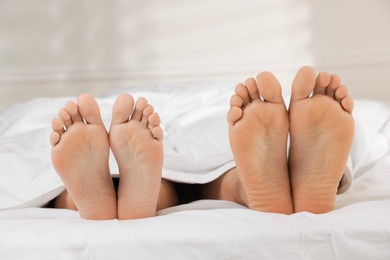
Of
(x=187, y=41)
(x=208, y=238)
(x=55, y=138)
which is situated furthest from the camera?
(x=187, y=41)

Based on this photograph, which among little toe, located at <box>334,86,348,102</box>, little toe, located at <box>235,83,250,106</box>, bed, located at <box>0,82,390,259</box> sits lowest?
bed, located at <box>0,82,390,259</box>

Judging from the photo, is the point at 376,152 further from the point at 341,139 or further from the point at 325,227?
the point at 325,227

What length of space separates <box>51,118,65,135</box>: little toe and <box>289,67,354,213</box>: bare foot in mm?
345

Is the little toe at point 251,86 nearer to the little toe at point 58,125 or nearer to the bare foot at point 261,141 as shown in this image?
the bare foot at point 261,141

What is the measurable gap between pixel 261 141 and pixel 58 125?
30cm

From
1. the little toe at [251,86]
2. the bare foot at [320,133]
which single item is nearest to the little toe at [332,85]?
the bare foot at [320,133]

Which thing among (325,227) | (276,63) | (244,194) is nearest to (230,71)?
(276,63)

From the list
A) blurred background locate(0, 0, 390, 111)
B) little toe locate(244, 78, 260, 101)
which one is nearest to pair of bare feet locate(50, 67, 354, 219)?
little toe locate(244, 78, 260, 101)

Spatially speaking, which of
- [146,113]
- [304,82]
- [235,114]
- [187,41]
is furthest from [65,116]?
[187,41]

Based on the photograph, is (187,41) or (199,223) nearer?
(199,223)

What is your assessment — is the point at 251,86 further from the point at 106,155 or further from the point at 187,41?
the point at 187,41

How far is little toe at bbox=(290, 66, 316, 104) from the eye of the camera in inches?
37.2

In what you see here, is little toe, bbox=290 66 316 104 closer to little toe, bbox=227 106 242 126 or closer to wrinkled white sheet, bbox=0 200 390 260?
little toe, bbox=227 106 242 126

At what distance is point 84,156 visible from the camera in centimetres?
94
